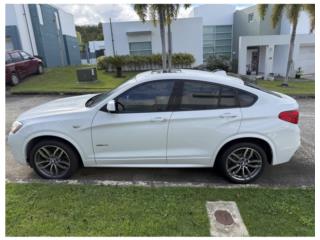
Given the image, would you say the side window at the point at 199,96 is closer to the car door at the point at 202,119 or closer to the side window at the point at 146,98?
the car door at the point at 202,119

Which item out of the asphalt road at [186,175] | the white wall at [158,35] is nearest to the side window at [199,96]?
the asphalt road at [186,175]

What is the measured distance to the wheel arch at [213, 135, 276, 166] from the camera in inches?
125

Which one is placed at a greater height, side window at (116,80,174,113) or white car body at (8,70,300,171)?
side window at (116,80,174,113)

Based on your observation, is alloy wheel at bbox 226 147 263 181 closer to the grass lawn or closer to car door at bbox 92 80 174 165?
car door at bbox 92 80 174 165


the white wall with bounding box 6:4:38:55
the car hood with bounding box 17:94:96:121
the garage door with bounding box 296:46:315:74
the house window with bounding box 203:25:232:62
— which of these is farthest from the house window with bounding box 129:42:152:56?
the car hood with bounding box 17:94:96:121

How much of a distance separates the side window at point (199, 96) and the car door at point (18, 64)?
11.3m

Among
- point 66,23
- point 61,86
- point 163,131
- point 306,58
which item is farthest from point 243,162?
point 66,23

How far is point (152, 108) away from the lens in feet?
10.5

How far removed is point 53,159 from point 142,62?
573 inches

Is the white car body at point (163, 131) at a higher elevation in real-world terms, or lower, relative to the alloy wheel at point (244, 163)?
higher

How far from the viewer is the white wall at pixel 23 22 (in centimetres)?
1499

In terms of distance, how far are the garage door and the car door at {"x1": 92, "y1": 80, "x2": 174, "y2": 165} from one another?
19.9 metres

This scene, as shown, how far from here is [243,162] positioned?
331 cm

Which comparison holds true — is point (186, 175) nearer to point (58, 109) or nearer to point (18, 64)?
point (58, 109)
